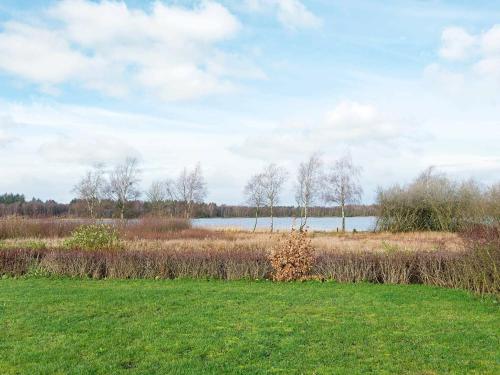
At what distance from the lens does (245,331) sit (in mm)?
7770

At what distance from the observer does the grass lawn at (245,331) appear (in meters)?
6.13

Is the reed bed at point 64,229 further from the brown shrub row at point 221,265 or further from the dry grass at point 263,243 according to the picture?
the brown shrub row at point 221,265

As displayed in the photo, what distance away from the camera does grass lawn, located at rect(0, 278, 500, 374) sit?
20.1 feet

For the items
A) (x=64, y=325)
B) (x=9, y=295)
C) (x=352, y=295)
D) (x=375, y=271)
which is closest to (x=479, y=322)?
(x=352, y=295)

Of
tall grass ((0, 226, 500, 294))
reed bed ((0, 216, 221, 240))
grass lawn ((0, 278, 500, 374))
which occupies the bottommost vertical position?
grass lawn ((0, 278, 500, 374))

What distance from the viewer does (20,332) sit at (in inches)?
298

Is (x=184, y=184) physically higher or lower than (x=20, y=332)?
higher

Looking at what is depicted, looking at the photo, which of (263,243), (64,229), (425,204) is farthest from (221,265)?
(425,204)

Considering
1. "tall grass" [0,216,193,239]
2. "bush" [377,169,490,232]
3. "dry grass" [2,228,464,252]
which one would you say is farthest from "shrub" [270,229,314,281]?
"bush" [377,169,490,232]

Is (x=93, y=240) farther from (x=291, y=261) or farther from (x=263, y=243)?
(x=291, y=261)

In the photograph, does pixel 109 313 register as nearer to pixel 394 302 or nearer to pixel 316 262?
pixel 394 302

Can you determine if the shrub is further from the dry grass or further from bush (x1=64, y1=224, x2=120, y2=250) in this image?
bush (x1=64, y1=224, x2=120, y2=250)

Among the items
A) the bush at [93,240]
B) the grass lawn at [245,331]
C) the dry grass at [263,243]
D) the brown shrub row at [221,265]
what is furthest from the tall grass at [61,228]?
the grass lawn at [245,331]

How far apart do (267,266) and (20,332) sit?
8.21 meters
